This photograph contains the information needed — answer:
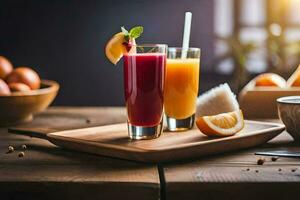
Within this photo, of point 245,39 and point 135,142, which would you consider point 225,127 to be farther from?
point 245,39

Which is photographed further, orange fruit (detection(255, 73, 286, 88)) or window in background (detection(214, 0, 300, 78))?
window in background (detection(214, 0, 300, 78))

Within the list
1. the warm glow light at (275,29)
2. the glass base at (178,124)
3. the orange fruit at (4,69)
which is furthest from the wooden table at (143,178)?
the warm glow light at (275,29)

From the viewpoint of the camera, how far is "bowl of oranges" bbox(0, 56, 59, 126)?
2105 mm

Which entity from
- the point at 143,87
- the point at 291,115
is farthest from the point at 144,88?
the point at 291,115

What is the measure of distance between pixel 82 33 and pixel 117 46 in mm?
2612

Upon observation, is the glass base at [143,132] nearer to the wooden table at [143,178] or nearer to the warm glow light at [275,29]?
the wooden table at [143,178]

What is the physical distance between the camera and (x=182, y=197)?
1.25 metres

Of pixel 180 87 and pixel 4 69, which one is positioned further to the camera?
pixel 4 69

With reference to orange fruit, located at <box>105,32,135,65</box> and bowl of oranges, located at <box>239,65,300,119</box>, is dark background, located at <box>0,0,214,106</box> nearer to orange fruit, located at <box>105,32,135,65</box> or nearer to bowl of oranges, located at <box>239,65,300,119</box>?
bowl of oranges, located at <box>239,65,300,119</box>

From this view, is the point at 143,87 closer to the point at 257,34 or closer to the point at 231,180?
the point at 231,180

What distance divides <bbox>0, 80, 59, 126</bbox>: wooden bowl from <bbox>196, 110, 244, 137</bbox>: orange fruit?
73 cm

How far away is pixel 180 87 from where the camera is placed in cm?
182

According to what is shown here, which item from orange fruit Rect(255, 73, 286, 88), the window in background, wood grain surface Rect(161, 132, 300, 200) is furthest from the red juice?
the window in background

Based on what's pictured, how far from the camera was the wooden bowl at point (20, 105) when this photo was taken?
210 cm
